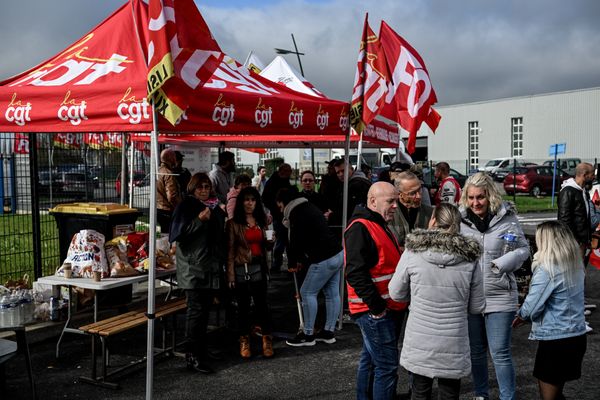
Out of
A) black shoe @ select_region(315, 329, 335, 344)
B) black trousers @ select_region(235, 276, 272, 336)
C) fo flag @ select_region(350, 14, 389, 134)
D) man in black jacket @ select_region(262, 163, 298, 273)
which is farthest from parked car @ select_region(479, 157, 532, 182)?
black trousers @ select_region(235, 276, 272, 336)

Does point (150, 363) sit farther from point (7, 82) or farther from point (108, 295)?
point (7, 82)

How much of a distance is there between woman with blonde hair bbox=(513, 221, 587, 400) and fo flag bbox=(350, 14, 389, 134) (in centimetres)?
304

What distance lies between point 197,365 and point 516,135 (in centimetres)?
5193

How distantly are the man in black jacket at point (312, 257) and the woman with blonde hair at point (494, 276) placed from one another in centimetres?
186

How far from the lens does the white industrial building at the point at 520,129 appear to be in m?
47.0

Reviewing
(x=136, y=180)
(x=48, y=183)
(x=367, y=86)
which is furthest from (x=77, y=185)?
(x=367, y=86)

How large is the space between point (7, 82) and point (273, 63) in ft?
19.0

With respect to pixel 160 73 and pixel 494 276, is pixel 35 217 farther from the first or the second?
pixel 494 276

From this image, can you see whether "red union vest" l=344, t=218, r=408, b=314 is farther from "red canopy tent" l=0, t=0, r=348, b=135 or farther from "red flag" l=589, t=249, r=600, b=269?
"red flag" l=589, t=249, r=600, b=269

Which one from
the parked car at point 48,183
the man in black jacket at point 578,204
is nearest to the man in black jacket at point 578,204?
the man in black jacket at point 578,204

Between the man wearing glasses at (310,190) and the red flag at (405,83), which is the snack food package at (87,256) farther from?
the red flag at (405,83)

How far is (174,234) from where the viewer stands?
5.07m

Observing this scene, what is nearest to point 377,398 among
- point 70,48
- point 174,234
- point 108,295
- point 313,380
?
point 313,380

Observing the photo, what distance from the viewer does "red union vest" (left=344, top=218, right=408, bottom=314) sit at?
3682 millimetres
